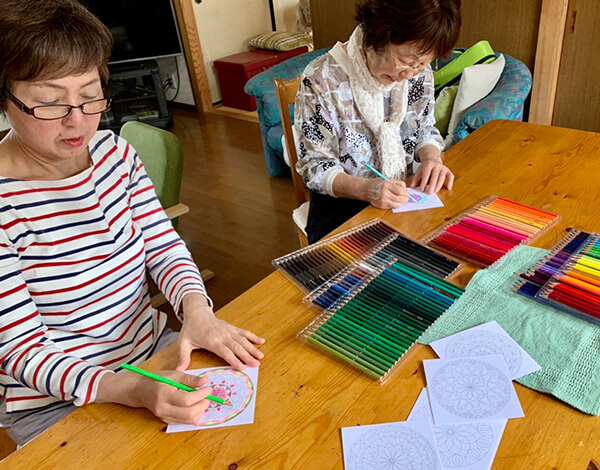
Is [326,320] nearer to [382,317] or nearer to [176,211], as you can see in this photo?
[382,317]

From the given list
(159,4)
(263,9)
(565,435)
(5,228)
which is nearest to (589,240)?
→ (565,435)

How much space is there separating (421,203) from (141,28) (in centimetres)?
390

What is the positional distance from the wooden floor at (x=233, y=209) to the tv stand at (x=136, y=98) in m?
0.44

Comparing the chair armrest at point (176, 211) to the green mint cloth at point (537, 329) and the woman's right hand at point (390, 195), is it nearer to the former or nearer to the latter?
the woman's right hand at point (390, 195)

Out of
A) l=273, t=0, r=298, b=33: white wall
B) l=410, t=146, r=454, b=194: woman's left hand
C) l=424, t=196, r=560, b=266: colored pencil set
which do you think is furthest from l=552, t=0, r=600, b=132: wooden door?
l=273, t=0, r=298, b=33: white wall

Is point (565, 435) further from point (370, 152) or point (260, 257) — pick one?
point (260, 257)

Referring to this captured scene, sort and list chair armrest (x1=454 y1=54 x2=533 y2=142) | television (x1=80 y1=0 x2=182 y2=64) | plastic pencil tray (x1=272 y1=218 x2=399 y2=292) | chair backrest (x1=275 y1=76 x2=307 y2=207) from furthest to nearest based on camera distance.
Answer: television (x1=80 y1=0 x2=182 y2=64), chair armrest (x1=454 y1=54 x2=533 y2=142), chair backrest (x1=275 y1=76 x2=307 y2=207), plastic pencil tray (x1=272 y1=218 x2=399 y2=292)

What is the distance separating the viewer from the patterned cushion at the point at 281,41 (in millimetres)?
4555

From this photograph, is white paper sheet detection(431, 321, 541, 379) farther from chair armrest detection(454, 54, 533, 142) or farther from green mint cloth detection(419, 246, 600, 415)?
chair armrest detection(454, 54, 533, 142)

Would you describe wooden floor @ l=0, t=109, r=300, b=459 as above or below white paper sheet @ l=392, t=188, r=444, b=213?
below

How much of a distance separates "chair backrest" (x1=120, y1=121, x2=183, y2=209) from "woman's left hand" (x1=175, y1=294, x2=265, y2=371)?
1.09 m

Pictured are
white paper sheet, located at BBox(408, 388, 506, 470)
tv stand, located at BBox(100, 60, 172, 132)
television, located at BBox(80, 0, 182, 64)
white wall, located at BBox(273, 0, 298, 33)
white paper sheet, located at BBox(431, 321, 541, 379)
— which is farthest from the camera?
white wall, located at BBox(273, 0, 298, 33)

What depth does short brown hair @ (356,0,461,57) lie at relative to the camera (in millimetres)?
1192

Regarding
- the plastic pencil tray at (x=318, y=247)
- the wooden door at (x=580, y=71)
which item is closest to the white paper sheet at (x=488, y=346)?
the plastic pencil tray at (x=318, y=247)
